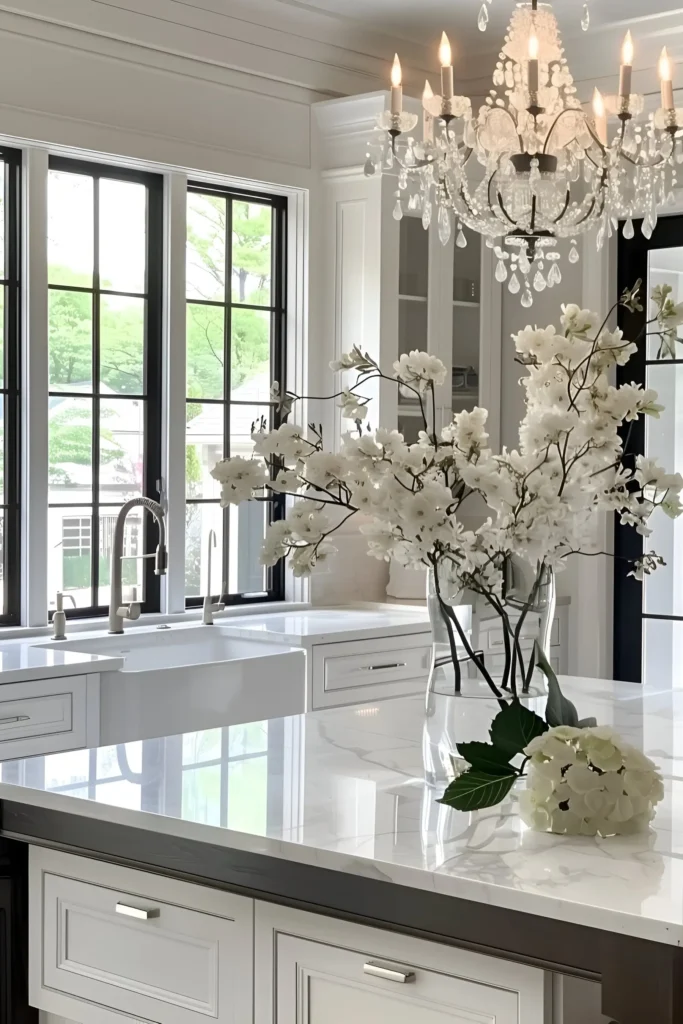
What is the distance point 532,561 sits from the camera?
68.7 inches

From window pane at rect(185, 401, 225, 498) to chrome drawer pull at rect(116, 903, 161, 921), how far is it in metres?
3.01

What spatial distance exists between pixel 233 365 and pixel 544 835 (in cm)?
349

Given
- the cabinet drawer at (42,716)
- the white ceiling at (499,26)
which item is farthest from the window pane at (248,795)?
the white ceiling at (499,26)

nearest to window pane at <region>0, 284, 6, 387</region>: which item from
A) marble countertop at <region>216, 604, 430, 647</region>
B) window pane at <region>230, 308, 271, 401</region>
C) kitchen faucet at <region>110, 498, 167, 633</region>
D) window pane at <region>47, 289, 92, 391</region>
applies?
window pane at <region>47, 289, 92, 391</region>

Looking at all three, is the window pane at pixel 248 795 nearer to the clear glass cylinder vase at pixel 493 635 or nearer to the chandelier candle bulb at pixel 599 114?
the clear glass cylinder vase at pixel 493 635

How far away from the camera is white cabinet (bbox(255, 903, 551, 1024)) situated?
1.45m

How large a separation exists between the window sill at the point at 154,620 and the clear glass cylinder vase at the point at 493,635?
2522mm

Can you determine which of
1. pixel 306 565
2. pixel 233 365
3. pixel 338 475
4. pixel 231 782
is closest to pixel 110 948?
pixel 231 782

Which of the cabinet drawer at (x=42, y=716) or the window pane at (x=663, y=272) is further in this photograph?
the window pane at (x=663, y=272)

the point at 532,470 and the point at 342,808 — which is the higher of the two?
the point at 532,470

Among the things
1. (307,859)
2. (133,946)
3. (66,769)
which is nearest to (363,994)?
(307,859)

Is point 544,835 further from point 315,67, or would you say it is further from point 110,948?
point 315,67

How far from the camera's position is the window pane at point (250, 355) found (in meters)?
4.91

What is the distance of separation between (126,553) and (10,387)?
28.2 inches
